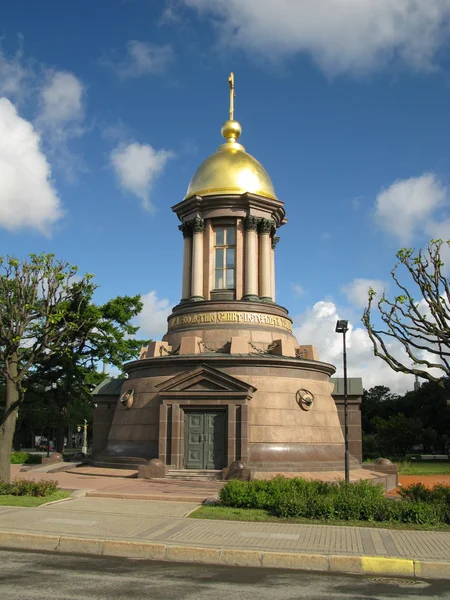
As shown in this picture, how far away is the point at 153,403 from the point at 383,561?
17.9 meters

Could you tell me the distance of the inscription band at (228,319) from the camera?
30547 mm

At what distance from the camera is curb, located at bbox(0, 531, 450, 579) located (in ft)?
34.3

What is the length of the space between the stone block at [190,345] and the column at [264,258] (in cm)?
543

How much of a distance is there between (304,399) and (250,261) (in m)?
8.99

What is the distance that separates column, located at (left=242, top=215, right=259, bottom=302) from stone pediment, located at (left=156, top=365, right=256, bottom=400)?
727cm

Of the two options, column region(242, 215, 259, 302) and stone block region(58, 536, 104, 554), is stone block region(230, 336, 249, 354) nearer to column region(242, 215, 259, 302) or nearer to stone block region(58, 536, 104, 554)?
column region(242, 215, 259, 302)

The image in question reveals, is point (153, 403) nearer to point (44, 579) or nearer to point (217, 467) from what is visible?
point (217, 467)

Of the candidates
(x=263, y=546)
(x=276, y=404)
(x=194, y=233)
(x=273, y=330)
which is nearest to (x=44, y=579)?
(x=263, y=546)

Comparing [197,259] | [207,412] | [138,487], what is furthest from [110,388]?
[138,487]

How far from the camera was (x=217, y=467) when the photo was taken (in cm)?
2489

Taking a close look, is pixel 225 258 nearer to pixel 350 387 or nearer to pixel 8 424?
pixel 350 387

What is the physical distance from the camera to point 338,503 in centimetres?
1497

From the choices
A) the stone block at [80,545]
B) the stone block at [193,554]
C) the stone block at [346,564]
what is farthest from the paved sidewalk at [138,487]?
the stone block at [346,564]

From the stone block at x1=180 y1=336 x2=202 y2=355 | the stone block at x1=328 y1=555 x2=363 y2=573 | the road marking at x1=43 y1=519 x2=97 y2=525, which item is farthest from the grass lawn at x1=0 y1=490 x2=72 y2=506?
the stone block at x1=180 y1=336 x2=202 y2=355
